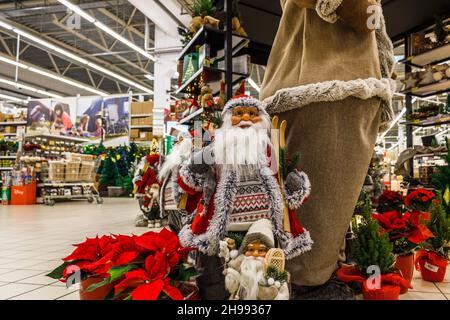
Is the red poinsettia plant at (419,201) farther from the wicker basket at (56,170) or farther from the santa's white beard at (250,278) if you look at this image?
the wicker basket at (56,170)

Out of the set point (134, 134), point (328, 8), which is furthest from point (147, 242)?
point (134, 134)

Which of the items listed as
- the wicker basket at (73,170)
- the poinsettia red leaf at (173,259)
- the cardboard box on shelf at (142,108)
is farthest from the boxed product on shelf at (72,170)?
the poinsettia red leaf at (173,259)

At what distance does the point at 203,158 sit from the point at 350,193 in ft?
2.13

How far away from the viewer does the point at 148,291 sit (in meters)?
1.09

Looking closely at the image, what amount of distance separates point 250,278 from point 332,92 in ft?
2.68

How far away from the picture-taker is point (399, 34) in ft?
10.5

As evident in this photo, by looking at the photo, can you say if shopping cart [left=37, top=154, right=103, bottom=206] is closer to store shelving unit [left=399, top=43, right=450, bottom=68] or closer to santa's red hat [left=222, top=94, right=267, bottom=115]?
store shelving unit [left=399, top=43, right=450, bottom=68]

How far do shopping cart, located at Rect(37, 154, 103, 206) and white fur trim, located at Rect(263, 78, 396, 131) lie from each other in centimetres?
718

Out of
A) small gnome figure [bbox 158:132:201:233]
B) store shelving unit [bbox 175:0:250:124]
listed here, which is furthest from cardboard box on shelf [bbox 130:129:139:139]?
small gnome figure [bbox 158:132:201:233]

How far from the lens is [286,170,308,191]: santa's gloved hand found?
1.35 m

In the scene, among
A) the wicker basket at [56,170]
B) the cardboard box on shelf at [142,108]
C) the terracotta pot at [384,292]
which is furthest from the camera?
the cardboard box on shelf at [142,108]

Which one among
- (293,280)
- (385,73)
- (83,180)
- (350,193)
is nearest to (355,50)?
(385,73)

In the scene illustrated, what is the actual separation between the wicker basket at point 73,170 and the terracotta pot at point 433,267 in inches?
306

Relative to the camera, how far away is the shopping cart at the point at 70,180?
7.88 meters
